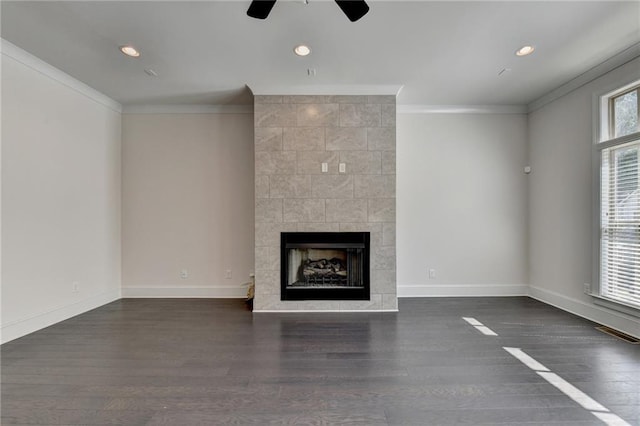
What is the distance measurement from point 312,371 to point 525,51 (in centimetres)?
357

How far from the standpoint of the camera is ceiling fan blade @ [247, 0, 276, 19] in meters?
1.93

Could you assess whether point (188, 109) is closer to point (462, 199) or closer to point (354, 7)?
point (354, 7)

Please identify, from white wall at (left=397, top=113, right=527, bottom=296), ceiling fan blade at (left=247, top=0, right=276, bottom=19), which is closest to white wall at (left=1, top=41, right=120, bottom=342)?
ceiling fan blade at (left=247, top=0, right=276, bottom=19)

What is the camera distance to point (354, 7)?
1968 millimetres

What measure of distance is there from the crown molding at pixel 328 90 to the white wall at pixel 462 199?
815 mm

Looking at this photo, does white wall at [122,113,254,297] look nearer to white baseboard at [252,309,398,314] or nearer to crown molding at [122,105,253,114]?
crown molding at [122,105,253,114]

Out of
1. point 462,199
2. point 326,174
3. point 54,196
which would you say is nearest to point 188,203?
point 54,196

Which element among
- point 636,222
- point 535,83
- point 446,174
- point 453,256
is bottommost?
point 453,256

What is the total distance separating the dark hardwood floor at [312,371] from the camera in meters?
1.78

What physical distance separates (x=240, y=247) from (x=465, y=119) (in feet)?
12.8

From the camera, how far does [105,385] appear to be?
2.09 metres

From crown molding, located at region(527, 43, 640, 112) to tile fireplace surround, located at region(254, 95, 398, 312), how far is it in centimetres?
216

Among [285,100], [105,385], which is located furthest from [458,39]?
[105,385]

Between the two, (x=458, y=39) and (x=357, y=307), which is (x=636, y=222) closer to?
(x=458, y=39)
